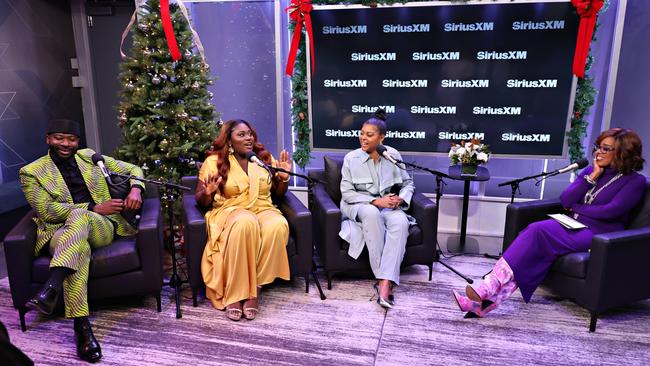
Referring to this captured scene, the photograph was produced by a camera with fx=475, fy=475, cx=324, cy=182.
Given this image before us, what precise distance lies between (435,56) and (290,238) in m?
2.16

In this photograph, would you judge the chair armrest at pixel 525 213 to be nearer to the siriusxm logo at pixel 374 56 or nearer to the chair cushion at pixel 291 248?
the chair cushion at pixel 291 248

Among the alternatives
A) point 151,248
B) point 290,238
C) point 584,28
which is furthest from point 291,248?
point 584,28

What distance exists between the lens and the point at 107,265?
3.00 metres

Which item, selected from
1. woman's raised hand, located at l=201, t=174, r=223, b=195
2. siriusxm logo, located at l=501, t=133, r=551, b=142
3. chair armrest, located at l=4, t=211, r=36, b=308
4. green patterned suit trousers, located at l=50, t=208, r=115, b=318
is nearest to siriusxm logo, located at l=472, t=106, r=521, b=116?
siriusxm logo, located at l=501, t=133, r=551, b=142

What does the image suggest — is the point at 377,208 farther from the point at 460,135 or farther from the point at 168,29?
the point at 168,29

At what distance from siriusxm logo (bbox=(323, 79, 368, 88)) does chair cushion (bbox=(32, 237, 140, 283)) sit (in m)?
2.33

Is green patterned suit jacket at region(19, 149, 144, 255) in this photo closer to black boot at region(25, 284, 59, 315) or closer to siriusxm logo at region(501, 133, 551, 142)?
black boot at region(25, 284, 59, 315)

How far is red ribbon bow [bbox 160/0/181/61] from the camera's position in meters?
3.85

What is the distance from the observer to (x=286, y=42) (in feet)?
16.4

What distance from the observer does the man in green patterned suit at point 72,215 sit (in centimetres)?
274

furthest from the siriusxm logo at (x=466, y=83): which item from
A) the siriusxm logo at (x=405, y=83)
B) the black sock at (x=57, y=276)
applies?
the black sock at (x=57, y=276)

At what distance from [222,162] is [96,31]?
11.2 feet

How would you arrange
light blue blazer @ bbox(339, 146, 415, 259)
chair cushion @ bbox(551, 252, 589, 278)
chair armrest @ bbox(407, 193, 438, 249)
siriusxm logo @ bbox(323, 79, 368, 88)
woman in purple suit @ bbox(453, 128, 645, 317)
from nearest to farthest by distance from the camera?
chair cushion @ bbox(551, 252, 589, 278), woman in purple suit @ bbox(453, 128, 645, 317), chair armrest @ bbox(407, 193, 438, 249), light blue blazer @ bbox(339, 146, 415, 259), siriusxm logo @ bbox(323, 79, 368, 88)

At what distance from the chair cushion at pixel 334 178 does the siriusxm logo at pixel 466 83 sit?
123 cm
